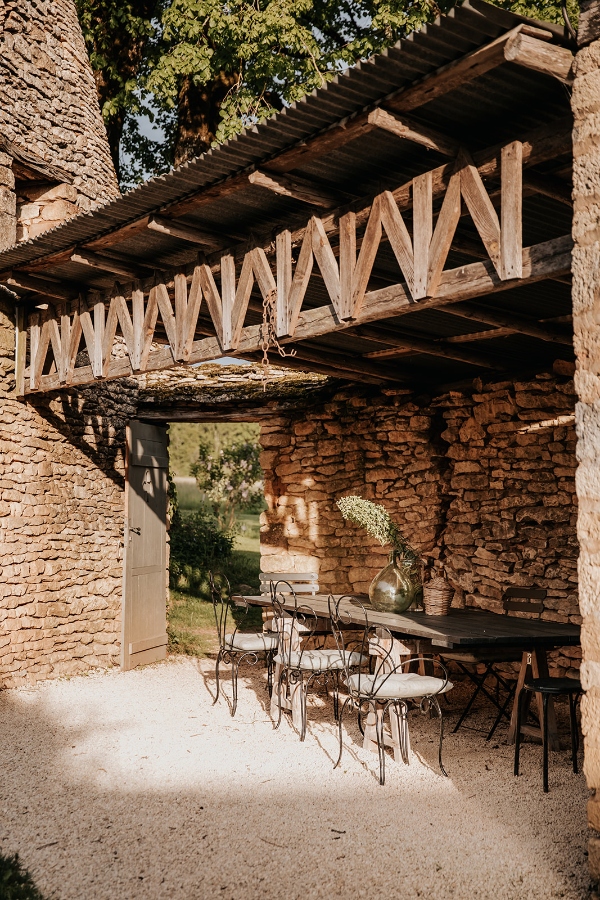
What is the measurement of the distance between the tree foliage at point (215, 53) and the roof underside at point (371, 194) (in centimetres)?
468

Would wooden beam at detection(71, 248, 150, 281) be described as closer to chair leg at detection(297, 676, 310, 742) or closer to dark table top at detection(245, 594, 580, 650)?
dark table top at detection(245, 594, 580, 650)

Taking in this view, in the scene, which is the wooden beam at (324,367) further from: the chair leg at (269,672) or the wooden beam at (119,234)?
the chair leg at (269,672)

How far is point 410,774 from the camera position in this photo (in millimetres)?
4469

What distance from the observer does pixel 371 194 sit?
4.18 m

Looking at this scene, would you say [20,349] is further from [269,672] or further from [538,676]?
[538,676]

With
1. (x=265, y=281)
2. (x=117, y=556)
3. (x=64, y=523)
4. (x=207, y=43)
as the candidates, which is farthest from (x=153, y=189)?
(x=207, y=43)

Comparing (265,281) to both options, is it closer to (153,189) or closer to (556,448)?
(153,189)

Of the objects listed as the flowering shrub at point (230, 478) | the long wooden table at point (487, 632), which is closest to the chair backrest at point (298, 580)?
the long wooden table at point (487, 632)

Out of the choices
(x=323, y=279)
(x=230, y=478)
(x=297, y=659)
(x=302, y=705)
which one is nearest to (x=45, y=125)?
(x=323, y=279)

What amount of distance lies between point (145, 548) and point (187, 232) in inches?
157

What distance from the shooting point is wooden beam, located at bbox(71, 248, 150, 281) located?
18.0 ft

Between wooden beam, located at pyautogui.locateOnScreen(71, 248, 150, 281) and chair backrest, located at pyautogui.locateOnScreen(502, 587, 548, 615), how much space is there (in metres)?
3.67

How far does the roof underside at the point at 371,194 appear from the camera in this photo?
3.20 m

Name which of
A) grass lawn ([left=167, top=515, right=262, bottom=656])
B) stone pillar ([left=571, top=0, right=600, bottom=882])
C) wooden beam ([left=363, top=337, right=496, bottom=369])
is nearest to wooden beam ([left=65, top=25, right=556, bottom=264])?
stone pillar ([left=571, top=0, right=600, bottom=882])
